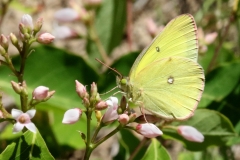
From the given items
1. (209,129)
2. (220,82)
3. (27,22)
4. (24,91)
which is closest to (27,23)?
(27,22)

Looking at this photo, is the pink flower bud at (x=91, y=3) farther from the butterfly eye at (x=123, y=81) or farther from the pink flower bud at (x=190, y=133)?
the pink flower bud at (x=190, y=133)

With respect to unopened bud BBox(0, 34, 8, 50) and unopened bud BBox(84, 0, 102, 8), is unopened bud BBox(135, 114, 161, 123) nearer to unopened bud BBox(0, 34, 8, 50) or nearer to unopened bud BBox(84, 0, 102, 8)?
unopened bud BBox(0, 34, 8, 50)

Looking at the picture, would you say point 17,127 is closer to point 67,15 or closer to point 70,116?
point 70,116

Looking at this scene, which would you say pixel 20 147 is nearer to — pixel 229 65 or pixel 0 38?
pixel 0 38

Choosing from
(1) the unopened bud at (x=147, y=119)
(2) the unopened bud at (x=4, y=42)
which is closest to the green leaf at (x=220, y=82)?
(1) the unopened bud at (x=147, y=119)

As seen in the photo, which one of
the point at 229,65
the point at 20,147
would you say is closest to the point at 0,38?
the point at 20,147
